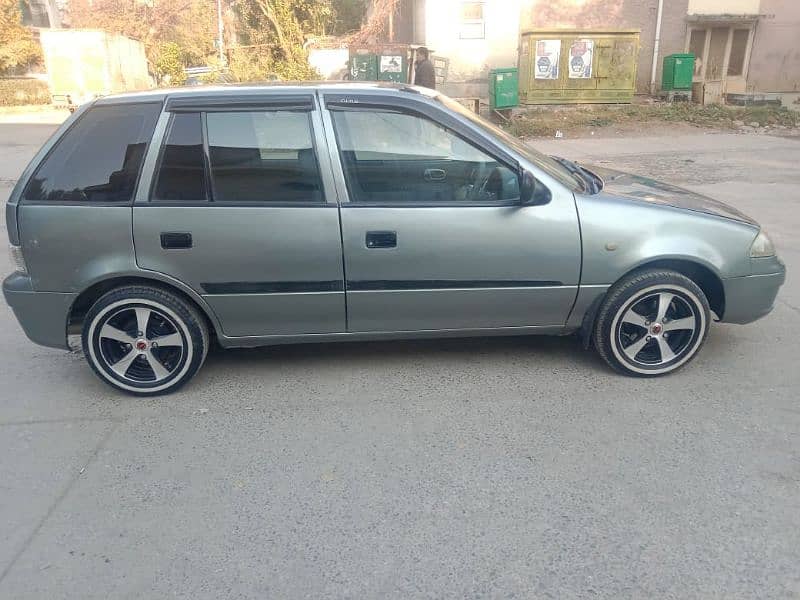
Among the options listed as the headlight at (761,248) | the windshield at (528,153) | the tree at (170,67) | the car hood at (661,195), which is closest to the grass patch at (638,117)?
the car hood at (661,195)

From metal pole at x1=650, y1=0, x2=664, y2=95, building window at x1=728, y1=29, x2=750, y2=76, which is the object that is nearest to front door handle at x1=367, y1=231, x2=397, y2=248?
metal pole at x1=650, y1=0, x2=664, y2=95

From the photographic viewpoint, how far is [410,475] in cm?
309

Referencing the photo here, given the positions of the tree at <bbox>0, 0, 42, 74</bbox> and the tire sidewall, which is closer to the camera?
the tire sidewall

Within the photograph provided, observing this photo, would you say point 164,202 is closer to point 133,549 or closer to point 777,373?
point 133,549

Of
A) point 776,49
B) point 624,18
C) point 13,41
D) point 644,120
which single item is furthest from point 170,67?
point 776,49

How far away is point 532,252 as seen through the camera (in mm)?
3719

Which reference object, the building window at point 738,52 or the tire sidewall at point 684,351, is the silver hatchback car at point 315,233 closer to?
the tire sidewall at point 684,351

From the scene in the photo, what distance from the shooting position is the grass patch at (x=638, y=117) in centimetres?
1614

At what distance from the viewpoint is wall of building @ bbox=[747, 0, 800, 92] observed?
2011 centimetres

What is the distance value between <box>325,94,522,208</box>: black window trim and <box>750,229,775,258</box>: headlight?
1.46 m

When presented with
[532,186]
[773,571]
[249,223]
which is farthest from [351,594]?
[532,186]

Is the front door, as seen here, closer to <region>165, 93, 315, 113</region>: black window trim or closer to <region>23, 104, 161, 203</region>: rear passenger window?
<region>165, 93, 315, 113</region>: black window trim

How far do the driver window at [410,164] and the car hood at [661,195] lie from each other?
77cm

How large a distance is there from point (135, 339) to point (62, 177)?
101cm
